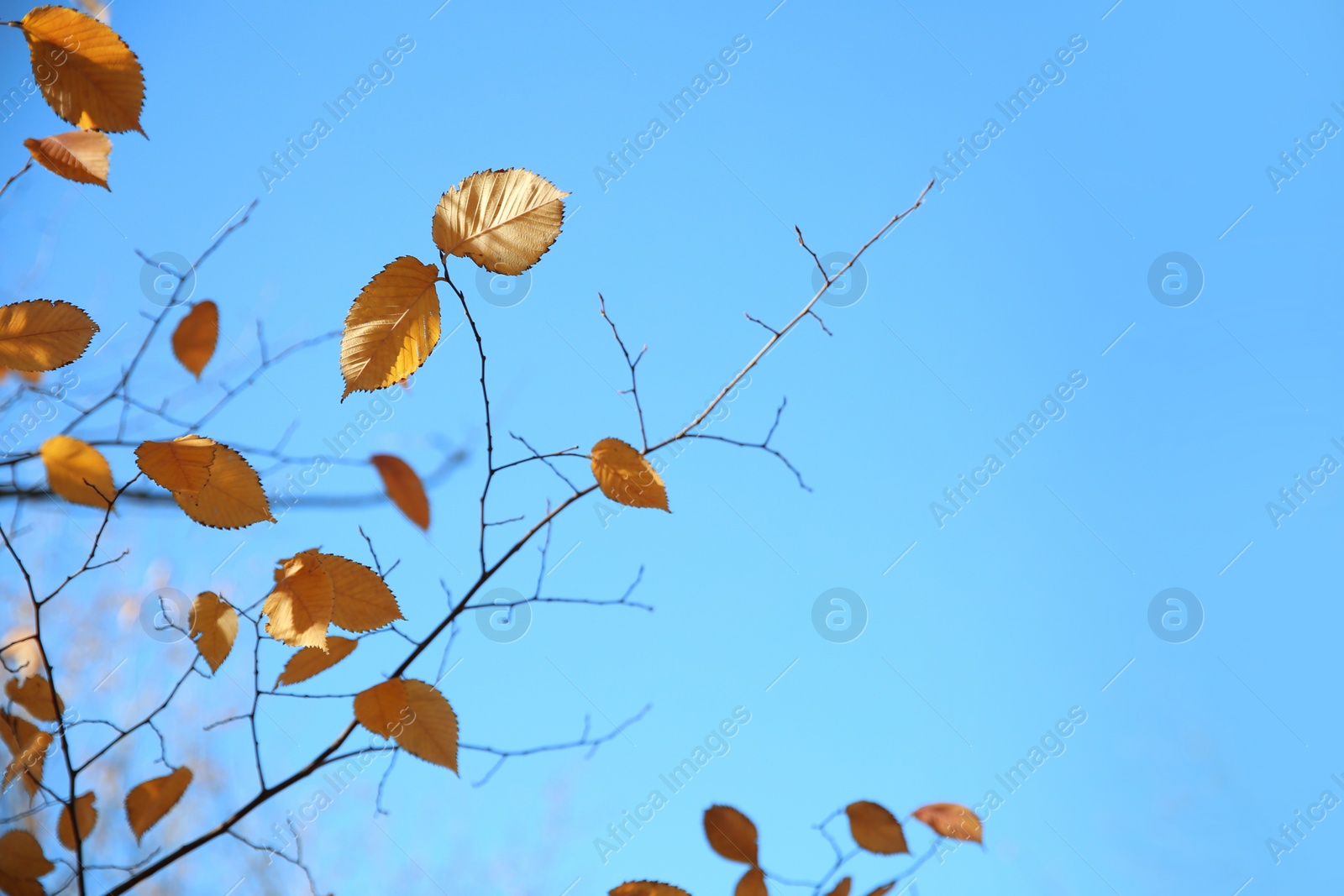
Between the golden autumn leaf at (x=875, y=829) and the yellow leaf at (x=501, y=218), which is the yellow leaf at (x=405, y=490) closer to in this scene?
the yellow leaf at (x=501, y=218)

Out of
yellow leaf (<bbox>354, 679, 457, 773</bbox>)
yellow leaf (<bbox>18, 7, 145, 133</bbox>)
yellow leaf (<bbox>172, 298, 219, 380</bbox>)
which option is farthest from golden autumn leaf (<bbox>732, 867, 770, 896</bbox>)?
yellow leaf (<bbox>18, 7, 145, 133</bbox>)

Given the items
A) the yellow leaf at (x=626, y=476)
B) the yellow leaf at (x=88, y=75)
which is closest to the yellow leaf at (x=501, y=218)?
the yellow leaf at (x=626, y=476)

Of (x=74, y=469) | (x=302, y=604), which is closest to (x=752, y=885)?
(x=302, y=604)

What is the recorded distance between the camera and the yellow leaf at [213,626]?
81cm

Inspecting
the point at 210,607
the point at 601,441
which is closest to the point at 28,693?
the point at 210,607

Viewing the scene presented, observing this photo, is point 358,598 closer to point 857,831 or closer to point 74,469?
point 74,469

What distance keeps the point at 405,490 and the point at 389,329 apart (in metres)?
0.15

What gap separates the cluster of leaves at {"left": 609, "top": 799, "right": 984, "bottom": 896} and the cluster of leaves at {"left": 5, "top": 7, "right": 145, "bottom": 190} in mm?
872

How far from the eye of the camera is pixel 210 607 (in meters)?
0.82

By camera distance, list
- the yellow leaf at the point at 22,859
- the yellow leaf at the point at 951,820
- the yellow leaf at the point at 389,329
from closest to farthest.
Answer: the yellow leaf at the point at 389,329 < the yellow leaf at the point at 22,859 < the yellow leaf at the point at 951,820

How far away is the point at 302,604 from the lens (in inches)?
28.7

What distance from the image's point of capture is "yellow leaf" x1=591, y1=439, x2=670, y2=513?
0.74 meters

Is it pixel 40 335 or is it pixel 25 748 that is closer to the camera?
pixel 40 335

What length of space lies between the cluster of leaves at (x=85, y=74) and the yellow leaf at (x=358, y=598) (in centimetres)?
39
